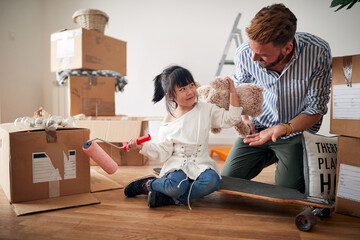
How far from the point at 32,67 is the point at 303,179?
2905 mm

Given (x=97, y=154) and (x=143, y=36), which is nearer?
(x=97, y=154)

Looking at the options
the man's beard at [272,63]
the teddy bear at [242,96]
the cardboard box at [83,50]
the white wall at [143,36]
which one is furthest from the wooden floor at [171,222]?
the white wall at [143,36]

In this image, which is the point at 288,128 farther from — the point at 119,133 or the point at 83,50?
the point at 83,50

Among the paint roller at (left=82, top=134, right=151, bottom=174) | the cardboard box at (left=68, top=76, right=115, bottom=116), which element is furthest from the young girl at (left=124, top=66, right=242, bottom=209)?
the cardboard box at (left=68, top=76, right=115, bottom=116)

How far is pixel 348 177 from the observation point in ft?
3.57

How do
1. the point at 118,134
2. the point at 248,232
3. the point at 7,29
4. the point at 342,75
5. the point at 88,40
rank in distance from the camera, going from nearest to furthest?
the point at 248,232, the point at 342,75, the point at 118,134, the point at 88,40, the point at 7,29

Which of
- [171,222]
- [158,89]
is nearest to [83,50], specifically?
[158,89]

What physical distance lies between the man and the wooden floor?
9.0 inches

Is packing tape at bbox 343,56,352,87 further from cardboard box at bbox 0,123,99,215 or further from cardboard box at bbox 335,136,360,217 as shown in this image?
cardboard box at bbox 0,123,99,215

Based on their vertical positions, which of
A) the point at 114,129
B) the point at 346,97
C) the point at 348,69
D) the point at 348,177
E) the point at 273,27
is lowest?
the point at 348,177

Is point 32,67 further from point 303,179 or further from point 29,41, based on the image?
point 303,179

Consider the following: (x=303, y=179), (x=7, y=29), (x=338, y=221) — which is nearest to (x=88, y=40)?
(x=7, y=29)

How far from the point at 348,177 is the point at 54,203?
114cm

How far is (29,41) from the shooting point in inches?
120
